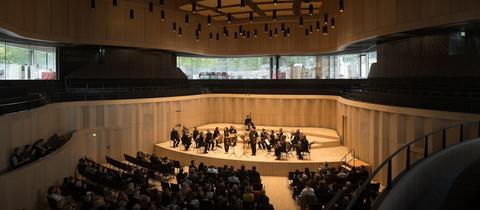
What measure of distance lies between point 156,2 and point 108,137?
30.9 ft

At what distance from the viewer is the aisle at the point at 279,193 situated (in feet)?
46.9

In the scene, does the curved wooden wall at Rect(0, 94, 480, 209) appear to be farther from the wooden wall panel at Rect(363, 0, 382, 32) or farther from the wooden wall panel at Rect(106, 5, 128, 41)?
the wooden wall panel at Rect(106, 5, 128, 41)

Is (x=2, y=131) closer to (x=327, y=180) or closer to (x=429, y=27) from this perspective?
(x=327, y=180)

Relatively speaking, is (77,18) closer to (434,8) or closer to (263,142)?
(263,142)

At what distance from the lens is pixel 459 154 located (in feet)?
23.8

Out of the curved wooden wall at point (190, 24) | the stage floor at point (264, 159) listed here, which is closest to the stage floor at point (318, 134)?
the stage floor at point (264, 159)

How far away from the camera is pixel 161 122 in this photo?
982 inches

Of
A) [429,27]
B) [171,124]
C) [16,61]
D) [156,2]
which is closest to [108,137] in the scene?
[171,124]

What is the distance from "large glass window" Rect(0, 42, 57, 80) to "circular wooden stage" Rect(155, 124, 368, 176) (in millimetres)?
8299

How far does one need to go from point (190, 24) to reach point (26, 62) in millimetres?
12030

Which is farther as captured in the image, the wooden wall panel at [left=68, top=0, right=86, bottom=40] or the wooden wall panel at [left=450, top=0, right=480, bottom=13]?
the wooden wall panel at [left=68, top=0, right=86, bottom=40]

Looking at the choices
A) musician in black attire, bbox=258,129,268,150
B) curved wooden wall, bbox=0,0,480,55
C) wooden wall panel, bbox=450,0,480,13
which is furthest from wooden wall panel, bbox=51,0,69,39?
wooden wall panel, bbox=450,0,480,13

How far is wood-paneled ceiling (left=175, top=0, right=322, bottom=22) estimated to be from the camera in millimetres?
23766

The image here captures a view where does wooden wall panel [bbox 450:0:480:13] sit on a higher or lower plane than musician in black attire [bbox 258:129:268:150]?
higher
